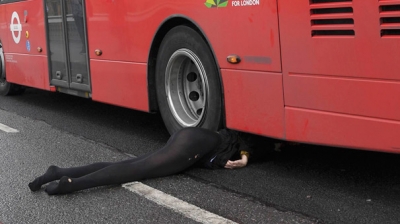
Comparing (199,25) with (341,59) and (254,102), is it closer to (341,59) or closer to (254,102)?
(254,102)

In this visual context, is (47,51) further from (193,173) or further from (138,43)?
(193,173)

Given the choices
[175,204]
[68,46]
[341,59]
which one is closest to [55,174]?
[175,204]

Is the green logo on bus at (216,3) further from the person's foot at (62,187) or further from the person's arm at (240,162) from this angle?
the person's foot at (62,187)

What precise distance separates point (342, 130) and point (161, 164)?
4.81 ft

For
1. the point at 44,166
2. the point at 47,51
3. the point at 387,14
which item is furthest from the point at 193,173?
the point at 47,51

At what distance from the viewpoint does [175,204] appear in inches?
166

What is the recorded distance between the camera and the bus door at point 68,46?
7.12 metres

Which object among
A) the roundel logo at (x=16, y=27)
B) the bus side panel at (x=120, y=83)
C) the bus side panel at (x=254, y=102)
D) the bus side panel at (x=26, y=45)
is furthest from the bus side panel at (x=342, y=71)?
the roundel logo at (x=16, y=27)

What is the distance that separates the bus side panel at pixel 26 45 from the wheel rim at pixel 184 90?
121 inches

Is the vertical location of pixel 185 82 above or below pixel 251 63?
below

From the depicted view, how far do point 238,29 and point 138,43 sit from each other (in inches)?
62.9

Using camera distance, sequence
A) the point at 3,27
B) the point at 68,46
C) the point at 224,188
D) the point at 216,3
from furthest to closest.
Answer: the point at 3,27
the point at 68,46
the point at 216,3
the point at 224,188

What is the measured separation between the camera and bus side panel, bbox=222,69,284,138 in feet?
14.5

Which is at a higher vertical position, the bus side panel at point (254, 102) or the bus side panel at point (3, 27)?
the bus side panel at point (3, 27)
